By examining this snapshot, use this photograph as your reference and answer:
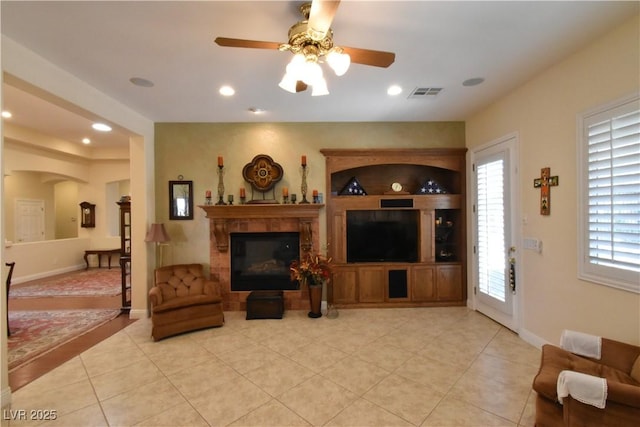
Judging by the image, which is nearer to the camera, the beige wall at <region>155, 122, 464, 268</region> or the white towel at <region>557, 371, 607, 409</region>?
the white towel at <region>557, 371, 607, 409</region>

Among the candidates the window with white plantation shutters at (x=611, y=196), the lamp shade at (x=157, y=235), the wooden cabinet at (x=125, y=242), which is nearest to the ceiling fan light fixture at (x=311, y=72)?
the window with white plantation shutters at (x=611, y=196)

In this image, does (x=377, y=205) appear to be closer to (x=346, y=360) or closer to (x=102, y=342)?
(x=346, y=360)

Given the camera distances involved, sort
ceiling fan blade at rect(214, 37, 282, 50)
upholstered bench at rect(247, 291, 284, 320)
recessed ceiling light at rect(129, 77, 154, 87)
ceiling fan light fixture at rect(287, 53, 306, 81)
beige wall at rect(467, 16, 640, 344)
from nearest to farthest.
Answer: ceiling fan blade at rect(214, 37, 282, 50) < ceiling fan light fixture at rect(287, 53, 306, 81) < beige wall at rect(467, 16, 640, 344) < recessed ceiling light at rect(129, 77, 154, 87) < upholstered bench at rect(247, 291, 284, 320)

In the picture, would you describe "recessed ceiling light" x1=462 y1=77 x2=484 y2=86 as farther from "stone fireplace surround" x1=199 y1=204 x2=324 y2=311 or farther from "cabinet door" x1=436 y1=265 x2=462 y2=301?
"cabinet door" x1=436 y1=265 x2=462 y2=301

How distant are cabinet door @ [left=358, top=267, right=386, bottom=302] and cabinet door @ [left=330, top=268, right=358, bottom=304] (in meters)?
0.09

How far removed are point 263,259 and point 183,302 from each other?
134 centimetres

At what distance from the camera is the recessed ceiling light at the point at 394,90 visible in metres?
3.14

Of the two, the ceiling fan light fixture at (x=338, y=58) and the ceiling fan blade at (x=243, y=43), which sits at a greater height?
the ceiling fan blade at (x=243, y=43)

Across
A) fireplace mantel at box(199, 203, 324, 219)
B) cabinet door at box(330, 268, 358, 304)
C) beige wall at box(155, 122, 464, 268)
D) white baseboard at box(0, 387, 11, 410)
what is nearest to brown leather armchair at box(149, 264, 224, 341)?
beige wall at box(155, 122, 464, 268)

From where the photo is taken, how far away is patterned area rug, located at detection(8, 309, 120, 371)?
2.96 metres

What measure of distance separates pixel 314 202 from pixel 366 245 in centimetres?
111

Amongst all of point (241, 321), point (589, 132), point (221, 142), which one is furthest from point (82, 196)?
point (589, 132)

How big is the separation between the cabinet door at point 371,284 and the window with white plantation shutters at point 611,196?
2.36 m

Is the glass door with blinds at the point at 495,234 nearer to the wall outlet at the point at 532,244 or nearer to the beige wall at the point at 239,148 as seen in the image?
the wall outlet at the point at 532,244
